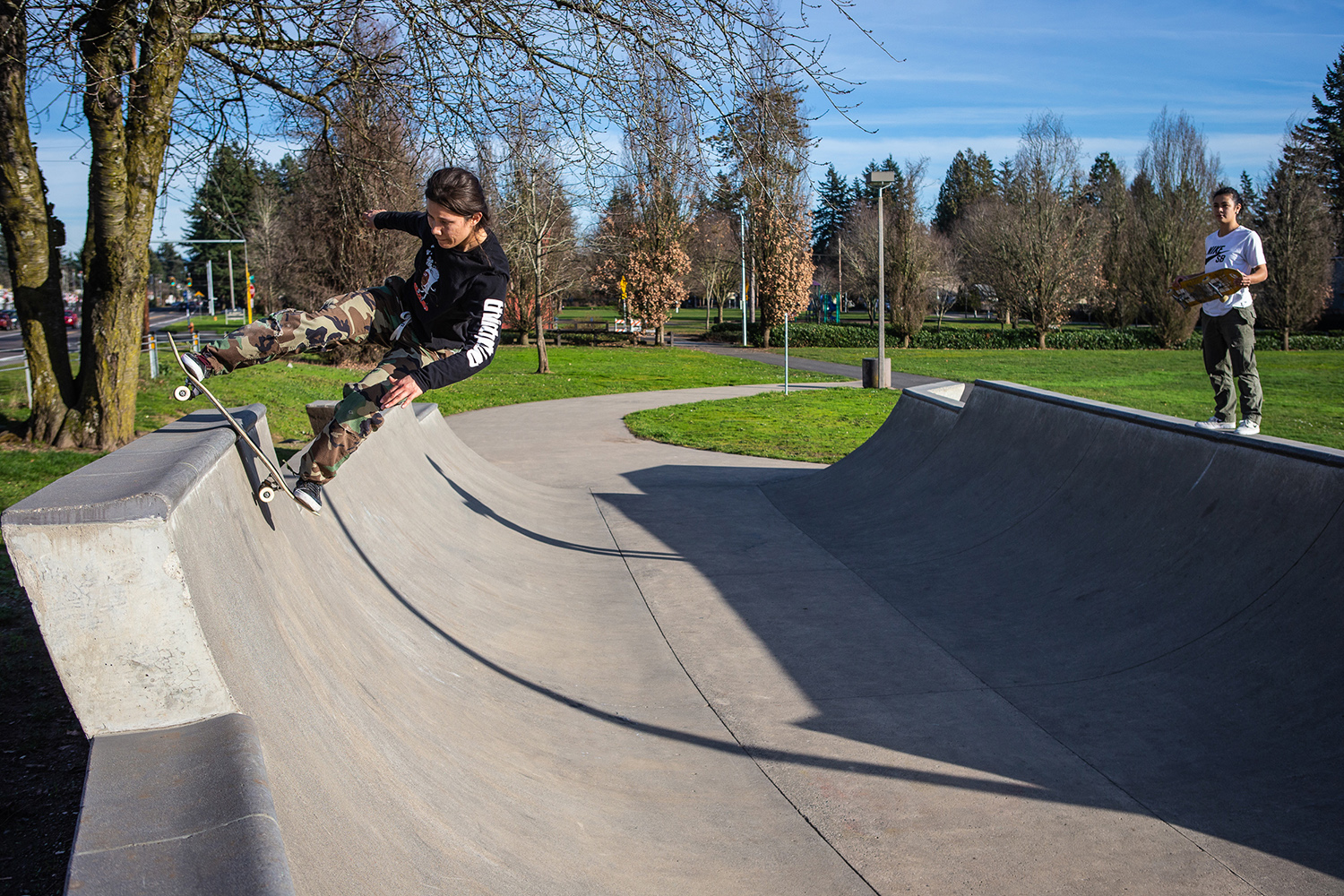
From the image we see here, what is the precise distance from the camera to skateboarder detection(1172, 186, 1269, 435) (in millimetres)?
6312

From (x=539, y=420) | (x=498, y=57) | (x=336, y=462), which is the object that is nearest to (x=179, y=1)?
(x=498, y=57)

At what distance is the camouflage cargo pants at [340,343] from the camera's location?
406 centimetres

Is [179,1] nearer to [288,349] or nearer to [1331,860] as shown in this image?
[288,349]

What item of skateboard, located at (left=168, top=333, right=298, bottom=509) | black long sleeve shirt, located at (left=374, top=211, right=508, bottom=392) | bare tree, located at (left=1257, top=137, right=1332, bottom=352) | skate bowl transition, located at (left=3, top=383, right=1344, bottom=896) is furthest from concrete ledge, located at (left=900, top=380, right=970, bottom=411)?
bare tree, located at (left=1257, top=137, right=1332, bottom=352)

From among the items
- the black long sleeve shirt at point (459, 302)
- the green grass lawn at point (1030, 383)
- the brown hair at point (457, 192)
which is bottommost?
the green grass lawn at point (1030, 383)

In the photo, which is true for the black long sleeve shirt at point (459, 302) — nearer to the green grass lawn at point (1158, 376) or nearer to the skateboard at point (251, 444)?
the skateboard at point (251, 444)

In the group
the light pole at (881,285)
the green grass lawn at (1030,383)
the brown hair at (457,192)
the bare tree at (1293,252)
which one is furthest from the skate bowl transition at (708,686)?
the bare tree at (1293,252)

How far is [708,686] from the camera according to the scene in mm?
4578

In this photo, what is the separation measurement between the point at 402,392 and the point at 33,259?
8878 millimetres

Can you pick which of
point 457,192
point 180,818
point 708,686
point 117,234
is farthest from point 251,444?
point 117,234

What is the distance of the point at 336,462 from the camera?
4.11m

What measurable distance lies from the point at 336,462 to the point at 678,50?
3757mm

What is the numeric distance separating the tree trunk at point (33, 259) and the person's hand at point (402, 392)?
28.4 ft

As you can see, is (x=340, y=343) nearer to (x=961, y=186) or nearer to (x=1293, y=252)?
(x=1293, y=252)
